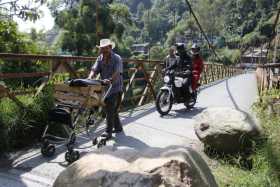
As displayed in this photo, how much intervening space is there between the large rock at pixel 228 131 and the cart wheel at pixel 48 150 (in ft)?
6.43

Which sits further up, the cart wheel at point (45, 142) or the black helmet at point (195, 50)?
the black helmet at point (195, 50)

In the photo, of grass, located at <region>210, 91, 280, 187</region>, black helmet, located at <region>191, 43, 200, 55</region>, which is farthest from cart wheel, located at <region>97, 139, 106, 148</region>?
black helmet, located at <region>191, 43, 200, 55</region>

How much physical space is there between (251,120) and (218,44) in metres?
92.8

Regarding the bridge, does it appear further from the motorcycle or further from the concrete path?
the motorcycle

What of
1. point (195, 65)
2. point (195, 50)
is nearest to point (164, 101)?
point (195, 65)

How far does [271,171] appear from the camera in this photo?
4906mm

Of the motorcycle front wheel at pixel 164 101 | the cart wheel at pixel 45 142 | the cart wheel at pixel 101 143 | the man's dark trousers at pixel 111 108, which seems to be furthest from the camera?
the motorcycle front wheel at pixel 164 101

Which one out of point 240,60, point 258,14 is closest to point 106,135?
point 240,60

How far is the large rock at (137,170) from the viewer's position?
276 centimetres

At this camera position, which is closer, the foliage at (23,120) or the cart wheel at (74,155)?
the cart wheel at (74,155)

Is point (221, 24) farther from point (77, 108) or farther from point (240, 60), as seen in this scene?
point (77, 108)

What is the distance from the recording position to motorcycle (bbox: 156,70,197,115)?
828cm

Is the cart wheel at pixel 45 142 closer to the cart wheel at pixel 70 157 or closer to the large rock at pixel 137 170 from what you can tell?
the cart wheel at pixel 70 157

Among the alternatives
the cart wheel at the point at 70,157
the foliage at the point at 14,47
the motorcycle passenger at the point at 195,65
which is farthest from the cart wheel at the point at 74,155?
the motorcycle passenger at the point at 195,65
